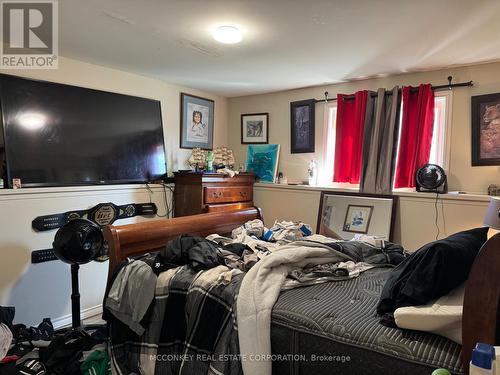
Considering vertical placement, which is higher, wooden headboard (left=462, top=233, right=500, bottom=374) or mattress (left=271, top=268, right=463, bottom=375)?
wooden headboard (left=462, top=233, right=500, bottom=374)

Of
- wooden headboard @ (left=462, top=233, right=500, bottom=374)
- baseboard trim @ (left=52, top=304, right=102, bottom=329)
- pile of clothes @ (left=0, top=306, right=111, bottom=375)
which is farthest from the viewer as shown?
baseboard trim @ (left=52, top=304, right=102, bottom=329)

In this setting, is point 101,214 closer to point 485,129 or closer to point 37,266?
point 37,266

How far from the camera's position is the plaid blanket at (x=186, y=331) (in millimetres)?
1502

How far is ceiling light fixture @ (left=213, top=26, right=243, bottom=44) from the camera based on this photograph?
93.7 inches

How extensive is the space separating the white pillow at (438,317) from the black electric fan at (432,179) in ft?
7.15

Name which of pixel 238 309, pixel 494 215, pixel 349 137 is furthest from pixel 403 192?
pixel 238 309

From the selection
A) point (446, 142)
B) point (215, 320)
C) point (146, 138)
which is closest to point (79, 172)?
point (146, 138)

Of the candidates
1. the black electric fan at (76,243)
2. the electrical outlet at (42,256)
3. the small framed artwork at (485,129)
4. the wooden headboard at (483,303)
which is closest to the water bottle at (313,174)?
the small framed artwork at (485,129)

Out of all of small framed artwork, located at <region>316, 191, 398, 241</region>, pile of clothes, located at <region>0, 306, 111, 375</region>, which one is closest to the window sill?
small framed artwork, located at <region>316, 191, 398, 241</region>

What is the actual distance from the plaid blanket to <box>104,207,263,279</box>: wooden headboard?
14.8 inches

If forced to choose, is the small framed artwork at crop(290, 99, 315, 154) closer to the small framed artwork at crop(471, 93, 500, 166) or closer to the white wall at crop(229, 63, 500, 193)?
the white wall at crop(229, 63, 500, 193)

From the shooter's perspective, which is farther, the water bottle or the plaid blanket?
the water bottle

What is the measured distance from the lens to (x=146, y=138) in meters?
3.68

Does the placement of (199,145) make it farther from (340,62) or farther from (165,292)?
(165,292)
